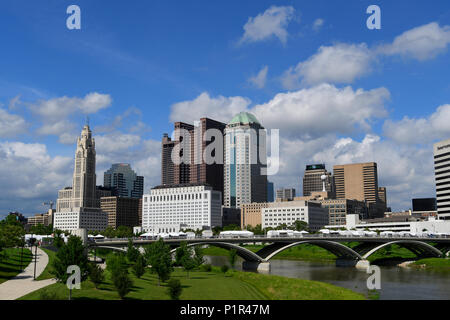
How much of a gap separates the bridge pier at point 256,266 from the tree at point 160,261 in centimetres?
2883

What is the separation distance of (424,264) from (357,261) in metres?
16.2

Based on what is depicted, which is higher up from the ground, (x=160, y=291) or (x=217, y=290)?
(x=160, y=291)

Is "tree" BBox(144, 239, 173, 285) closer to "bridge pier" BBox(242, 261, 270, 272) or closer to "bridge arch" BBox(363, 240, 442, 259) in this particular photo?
"bridge pier" BBox(242, 261, 270, 272)

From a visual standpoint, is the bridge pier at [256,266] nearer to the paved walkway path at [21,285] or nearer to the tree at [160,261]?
the tree at [160,261]

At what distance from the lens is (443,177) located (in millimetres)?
189375

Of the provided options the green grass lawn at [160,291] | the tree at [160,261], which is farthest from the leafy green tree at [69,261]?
the tree at [160,261]

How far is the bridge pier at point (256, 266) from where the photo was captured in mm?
94088

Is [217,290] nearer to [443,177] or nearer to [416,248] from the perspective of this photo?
[416,248]

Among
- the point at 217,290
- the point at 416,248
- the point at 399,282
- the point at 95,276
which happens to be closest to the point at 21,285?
the point at 95,276

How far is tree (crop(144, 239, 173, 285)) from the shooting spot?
193 ft

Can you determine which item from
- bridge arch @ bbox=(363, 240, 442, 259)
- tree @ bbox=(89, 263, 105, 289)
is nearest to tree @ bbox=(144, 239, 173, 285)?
tree @ bbox=(89, 263, 105, 289)

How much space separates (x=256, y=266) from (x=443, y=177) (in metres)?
127

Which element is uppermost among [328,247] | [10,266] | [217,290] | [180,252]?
[180,252]
